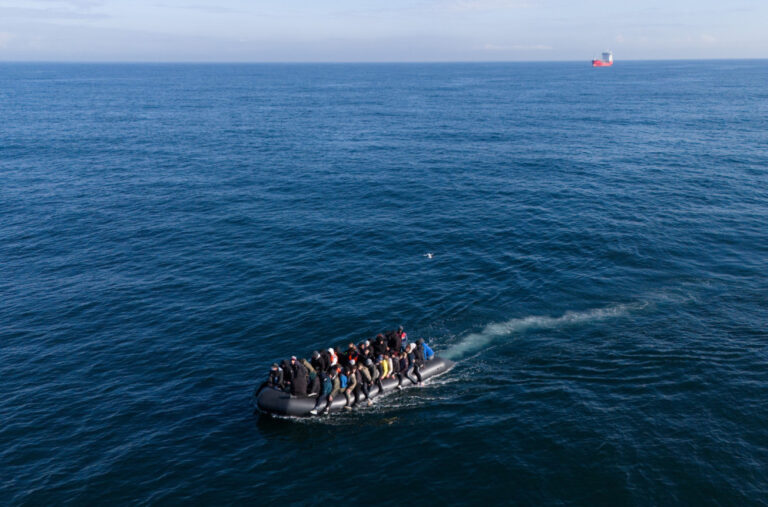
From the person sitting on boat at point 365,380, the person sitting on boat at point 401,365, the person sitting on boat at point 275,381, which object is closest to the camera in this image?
the person sitting on boat at point 275,381

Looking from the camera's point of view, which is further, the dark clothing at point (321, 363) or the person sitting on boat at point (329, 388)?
the dark clothing at point (321, 363)

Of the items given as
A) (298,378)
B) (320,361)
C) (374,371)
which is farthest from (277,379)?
(374,371)

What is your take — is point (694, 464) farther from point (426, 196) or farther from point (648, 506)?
point (426, 196)

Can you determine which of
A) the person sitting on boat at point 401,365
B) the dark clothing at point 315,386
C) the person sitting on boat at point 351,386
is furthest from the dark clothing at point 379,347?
the dark clothing at point 315,386

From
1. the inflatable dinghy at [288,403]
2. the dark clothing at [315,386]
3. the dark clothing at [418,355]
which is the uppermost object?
the dark clothing at [418,355]

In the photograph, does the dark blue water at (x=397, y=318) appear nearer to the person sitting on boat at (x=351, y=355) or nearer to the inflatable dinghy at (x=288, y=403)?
the inflatable dinghy at (x=288, y=403)

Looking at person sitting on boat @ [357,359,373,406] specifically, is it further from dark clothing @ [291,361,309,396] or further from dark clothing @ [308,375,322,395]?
dark clothing @ [291,361,309,396]

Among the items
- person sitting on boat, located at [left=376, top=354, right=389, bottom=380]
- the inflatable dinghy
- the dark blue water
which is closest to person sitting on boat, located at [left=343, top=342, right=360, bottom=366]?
person sitting on boat, located at [left=376, top=354, right=389, bottom=380]

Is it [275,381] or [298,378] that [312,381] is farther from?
[275,381]

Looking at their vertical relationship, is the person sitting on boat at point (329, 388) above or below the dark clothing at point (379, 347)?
Answer: below
